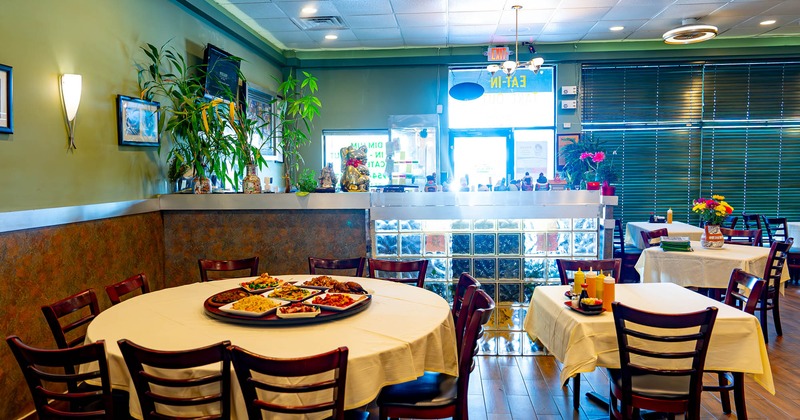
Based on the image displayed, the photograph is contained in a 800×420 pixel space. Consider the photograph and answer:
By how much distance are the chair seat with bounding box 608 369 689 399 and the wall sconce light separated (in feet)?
12.9

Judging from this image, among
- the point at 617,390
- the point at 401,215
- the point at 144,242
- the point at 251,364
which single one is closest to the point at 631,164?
the point at 401,215

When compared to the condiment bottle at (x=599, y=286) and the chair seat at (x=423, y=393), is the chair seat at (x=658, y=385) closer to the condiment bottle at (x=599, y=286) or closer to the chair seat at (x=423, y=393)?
the condiment bottle at (x=599, y=286)

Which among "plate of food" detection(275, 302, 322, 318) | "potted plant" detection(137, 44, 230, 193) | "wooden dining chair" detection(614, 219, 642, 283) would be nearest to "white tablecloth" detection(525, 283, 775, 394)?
"plate of food" detection(275, 302, 322, 318)

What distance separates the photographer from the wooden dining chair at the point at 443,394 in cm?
240

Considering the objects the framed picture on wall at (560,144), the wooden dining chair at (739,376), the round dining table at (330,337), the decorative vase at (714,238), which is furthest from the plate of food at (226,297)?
the framed picture on wall at (560,144)

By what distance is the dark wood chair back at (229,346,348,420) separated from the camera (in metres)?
1.88

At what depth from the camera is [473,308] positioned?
8.68ft

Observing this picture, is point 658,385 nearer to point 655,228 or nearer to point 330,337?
point 330,337

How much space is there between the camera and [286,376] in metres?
1.88

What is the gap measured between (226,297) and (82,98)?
2264mm

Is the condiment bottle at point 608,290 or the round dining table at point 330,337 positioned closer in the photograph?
the round dining table at point 330,337

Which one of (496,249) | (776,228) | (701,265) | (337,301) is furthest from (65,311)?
(776,228)

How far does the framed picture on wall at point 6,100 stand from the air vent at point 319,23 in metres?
3.98

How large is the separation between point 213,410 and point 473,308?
1283 mm
